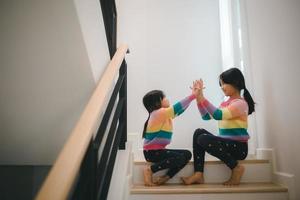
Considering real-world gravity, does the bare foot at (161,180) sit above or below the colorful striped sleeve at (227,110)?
below

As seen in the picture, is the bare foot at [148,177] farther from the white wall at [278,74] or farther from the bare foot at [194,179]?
the white wall at [278,74]

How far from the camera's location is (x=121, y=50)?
148 cm

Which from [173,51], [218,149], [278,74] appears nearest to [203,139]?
[218,149]

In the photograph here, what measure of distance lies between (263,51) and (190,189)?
4.20ft

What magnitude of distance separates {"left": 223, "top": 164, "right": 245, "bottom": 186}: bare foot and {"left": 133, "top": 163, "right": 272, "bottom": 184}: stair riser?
120 millimetres

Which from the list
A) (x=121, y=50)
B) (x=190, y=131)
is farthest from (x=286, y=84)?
(x=190, y=131)

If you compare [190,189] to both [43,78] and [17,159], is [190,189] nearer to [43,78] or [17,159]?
[43,78]

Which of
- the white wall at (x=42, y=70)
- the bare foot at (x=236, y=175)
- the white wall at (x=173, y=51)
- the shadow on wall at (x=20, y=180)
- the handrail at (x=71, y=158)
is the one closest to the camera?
the handrail at (x=71, y=158)

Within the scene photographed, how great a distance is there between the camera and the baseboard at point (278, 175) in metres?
1.55

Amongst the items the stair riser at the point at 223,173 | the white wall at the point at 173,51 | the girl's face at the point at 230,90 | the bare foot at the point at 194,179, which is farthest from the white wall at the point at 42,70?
the white wall at the point at 173,51

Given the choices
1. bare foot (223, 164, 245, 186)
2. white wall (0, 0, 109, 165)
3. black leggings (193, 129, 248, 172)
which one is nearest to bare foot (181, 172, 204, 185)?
black leggings (193, 129, 248, 172)

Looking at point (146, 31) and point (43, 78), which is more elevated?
point (146, 31)

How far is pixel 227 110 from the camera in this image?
1876 mm

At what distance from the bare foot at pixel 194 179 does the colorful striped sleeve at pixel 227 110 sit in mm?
428
